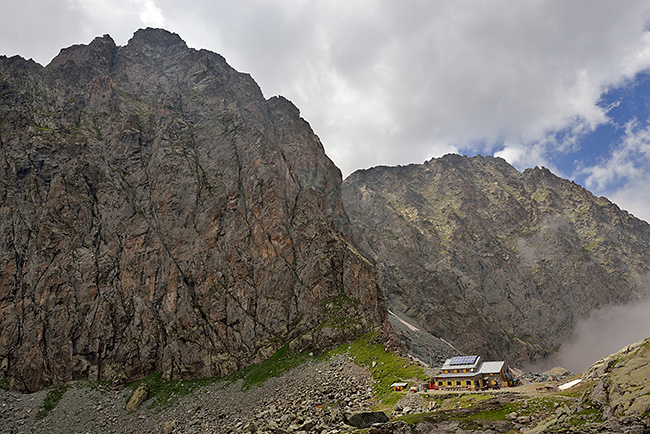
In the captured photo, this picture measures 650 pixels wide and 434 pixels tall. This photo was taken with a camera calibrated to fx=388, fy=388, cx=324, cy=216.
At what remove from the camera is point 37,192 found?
11288 centimetres

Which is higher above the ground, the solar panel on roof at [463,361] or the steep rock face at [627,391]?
the steep rock face at [627,391]

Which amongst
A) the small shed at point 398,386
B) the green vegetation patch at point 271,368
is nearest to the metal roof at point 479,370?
the small shed at point 398,386

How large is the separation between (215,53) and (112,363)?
15674 cm

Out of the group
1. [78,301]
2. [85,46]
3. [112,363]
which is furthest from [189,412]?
[85,46]

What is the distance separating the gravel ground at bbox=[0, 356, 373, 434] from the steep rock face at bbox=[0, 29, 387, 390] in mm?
7744

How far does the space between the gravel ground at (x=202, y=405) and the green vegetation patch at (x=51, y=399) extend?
85cm

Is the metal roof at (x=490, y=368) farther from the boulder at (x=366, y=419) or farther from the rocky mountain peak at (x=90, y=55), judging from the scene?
the rocky mountain peak at (x=90, y=55)

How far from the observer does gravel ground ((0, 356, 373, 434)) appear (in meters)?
67.2

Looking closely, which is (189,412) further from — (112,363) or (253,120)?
(253,120)

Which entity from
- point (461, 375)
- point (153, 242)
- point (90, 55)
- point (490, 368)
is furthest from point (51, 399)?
point (90, 55)

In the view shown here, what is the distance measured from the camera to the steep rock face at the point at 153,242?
322 feet

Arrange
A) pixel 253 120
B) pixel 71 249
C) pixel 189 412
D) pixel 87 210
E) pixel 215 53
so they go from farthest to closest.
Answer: pixel 215 53 < pixel 253 120 < pixel 87 210 < pixel 71 249 < pixel 189 412

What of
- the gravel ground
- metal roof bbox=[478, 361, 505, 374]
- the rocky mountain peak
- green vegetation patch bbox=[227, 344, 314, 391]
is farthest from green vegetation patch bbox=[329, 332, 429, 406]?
the rocky mountain peak

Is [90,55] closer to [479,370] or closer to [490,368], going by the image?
[479,370]
